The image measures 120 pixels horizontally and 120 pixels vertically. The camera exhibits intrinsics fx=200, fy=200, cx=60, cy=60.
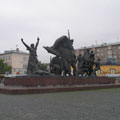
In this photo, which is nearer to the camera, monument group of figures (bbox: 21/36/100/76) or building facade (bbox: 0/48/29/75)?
monument group of figures (bbox: 21/36/100/76)

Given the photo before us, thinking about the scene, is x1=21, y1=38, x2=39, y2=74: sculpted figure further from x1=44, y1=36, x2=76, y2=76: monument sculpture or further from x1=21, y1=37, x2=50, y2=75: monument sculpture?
x1=44, y1=36, x2=76, y2=76: monument sculpture

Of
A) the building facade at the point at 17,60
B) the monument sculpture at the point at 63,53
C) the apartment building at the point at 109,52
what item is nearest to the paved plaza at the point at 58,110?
the monument sculpture at the point at 63,53

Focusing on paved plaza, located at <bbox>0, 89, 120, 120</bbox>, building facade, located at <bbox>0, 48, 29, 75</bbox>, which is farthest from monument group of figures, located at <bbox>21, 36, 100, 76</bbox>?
building facade, located at <bbox>0, 48, 29, 75</bbox>

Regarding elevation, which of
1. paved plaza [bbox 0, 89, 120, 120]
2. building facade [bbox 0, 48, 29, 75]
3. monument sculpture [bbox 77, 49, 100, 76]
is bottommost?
paved plaza [bbox 0, 89, 120, 120]

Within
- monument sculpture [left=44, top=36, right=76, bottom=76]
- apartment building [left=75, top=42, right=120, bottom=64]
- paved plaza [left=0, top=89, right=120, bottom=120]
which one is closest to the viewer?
paved plaza [left=0, top=89, right=120, bottom=120]

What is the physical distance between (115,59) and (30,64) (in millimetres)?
58202

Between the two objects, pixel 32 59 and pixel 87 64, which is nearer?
pixel 32 59

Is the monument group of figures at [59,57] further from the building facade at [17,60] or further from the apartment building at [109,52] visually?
the apartment building at [109,52]

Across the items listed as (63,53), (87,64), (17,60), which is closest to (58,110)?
(63,53)

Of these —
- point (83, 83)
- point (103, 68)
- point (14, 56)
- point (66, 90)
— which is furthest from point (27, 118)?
point (14, 56)

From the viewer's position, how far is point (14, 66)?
70.0 metres

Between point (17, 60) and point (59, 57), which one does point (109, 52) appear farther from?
point (59, 57)

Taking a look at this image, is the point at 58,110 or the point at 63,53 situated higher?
the point at 63,53

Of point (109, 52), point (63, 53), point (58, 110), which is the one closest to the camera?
point (58, 110)
